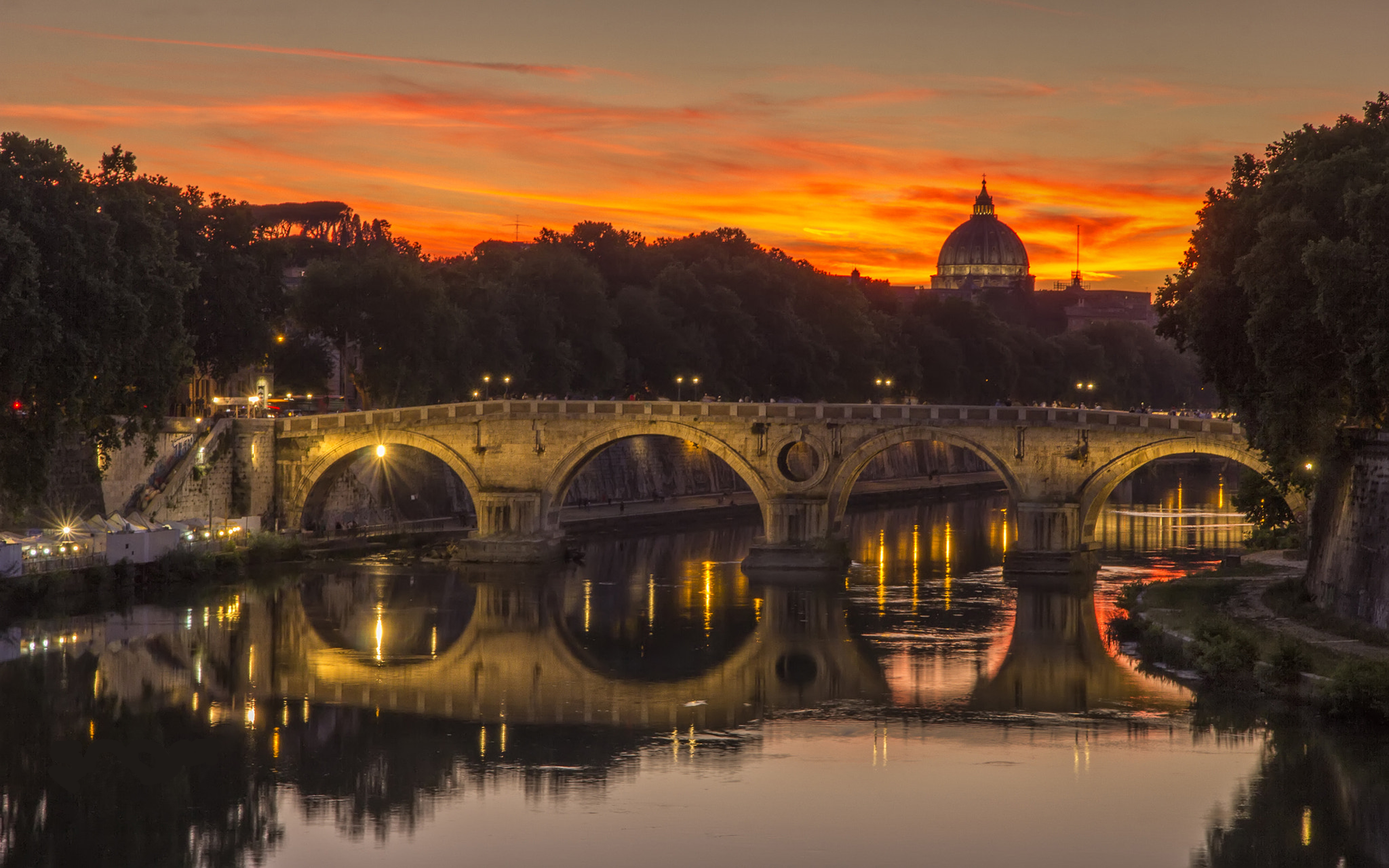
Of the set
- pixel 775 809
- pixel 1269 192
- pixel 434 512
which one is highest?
pixel 1269 192

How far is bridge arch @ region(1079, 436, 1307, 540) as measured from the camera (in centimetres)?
5706

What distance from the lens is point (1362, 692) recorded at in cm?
3447

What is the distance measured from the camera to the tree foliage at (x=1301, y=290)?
128 ft

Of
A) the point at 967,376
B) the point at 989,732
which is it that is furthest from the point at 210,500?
the point at 967,376

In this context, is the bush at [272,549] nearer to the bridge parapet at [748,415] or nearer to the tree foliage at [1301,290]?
the bridge parapet at [748,415]

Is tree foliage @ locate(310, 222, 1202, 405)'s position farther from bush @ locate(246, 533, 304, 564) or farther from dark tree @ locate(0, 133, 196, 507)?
dark tree @ locate(0, 133, 196, 507)

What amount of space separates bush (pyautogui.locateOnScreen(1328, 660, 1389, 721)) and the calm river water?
0.77 m

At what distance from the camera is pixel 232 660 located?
4431 centimetres

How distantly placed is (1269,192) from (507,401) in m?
30.0

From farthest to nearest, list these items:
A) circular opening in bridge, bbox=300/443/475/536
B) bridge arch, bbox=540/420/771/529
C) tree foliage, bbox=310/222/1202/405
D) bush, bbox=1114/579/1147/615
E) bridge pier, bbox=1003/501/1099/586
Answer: tree foliage, bbox=310/222/1202/405 → circular opening in bridge, bbox=300/443/475/536 → bridge arch, bbox=540/420/771/529 → bridge pier, bbox=1003/501/1099/586 → bush, bbox=1114/579/1147/615

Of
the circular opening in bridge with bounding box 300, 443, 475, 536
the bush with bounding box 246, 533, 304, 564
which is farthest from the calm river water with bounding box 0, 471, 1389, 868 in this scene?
the circular opening in bridge with bounding box 300, 443, 475, 536

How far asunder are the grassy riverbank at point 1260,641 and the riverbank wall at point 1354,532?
49cm

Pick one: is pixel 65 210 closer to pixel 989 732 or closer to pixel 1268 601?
pixel 989 732

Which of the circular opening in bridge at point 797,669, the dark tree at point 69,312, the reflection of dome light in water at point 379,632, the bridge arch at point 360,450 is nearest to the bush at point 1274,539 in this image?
the circular opening in bridge at point 797,669
